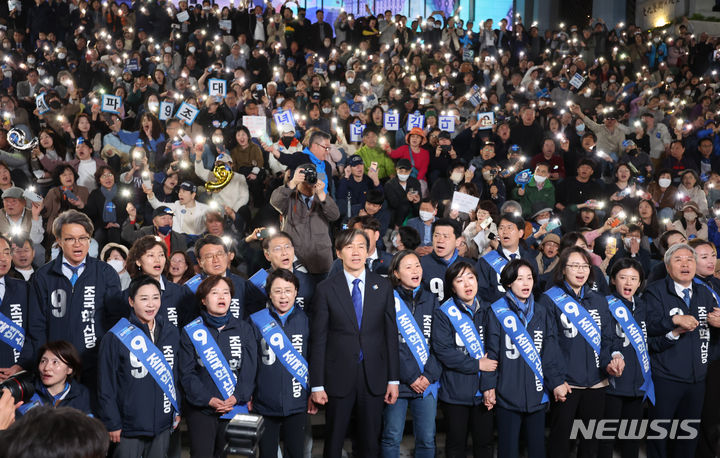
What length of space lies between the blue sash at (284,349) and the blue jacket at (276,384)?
3 cm

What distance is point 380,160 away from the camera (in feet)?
29.8

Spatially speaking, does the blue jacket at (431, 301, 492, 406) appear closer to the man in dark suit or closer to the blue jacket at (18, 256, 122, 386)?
the man in dark suit

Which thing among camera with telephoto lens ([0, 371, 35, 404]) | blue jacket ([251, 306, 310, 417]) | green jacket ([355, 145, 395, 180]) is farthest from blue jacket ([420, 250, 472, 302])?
green jacket ([355, 145, 395, 180])

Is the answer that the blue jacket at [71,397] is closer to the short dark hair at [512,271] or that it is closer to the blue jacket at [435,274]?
the blue jacket at [435,274]

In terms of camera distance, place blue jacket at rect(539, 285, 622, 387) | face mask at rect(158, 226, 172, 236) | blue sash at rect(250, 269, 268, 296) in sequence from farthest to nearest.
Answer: face mask at rect(158, 226, 172, 236)
blue sash at rect(250, 269, 268, 296)
blue jacket at rect(539, 285, 622, 387)

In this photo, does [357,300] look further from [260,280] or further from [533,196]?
[533,196]

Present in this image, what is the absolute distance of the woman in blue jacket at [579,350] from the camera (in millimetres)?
4586

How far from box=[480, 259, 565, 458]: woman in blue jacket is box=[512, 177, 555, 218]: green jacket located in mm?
4020

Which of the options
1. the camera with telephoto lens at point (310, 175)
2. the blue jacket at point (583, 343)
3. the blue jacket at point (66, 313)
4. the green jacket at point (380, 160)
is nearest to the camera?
the blue jacket at point (66, 313)

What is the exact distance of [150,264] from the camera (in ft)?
15.1

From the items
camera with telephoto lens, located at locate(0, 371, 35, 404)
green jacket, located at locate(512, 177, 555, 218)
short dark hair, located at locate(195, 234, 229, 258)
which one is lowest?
camera with telephoto lens, located at locate(0, 371, 35, 404)

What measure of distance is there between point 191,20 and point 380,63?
4217 mm

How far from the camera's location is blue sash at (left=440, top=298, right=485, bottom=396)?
452cm

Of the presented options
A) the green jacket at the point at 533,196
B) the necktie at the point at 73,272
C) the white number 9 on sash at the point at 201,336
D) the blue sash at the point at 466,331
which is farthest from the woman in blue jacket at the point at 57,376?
the green jacket at the point at 533,196
